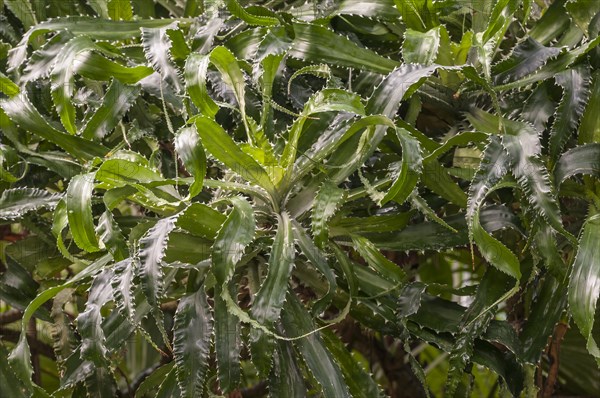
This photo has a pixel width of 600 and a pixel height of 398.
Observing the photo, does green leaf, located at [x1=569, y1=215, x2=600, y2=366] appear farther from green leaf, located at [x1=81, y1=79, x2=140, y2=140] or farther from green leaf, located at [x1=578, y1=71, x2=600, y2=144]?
green leaf, located at [x1=81, y1=79, x2=140, y2=140]

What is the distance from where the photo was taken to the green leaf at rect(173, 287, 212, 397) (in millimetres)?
762

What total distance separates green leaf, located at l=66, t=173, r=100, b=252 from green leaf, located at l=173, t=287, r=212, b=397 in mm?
109

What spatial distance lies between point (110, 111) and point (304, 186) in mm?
226

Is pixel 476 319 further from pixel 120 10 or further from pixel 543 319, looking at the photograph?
pixel 120 10

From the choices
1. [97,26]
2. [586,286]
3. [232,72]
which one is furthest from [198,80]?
[586,286]

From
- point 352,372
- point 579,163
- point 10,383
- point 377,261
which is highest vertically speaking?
point 579,163

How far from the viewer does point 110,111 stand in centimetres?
90

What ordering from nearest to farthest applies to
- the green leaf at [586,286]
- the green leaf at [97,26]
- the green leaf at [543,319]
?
the green leaf at [586,286] → the green leaf at [543,319] → the green leaf at [97,26]

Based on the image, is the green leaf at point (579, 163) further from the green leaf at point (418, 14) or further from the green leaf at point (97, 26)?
the green leaf at point (97, 26)

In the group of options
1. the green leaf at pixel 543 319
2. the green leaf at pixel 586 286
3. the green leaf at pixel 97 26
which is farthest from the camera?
the green leaf at pixel 97 26

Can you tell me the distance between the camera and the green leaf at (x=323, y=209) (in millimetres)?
760

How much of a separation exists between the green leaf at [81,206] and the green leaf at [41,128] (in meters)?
0.15

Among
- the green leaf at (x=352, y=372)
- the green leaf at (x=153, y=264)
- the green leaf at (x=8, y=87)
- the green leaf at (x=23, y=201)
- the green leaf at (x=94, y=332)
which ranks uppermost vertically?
the green leaf at (x=8, y=87)

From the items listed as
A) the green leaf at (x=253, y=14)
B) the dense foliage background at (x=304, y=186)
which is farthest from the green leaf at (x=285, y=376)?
the green leaf at (x=253, y=14)
